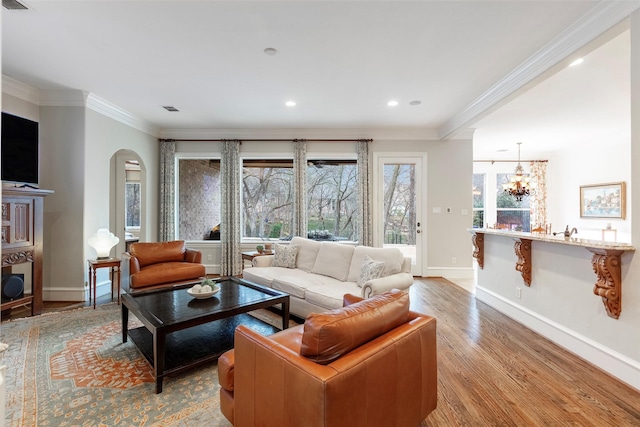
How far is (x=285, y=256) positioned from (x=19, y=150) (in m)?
3.42

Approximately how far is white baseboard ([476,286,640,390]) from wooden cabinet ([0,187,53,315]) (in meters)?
5.66

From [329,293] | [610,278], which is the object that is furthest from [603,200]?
[329,293]

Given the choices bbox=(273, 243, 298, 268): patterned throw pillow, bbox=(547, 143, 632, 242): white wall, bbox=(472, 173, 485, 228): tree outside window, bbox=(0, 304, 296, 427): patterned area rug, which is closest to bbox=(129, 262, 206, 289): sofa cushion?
bbox=(0, 304, 296, 427): patterned area rug

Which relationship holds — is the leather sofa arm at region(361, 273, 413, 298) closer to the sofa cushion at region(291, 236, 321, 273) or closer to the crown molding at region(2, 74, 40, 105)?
the sofa cushion at region(291, 236, 321, 273)

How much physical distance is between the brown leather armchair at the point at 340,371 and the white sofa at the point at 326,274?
4.09ft

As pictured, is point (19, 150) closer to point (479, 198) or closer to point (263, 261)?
point (263, 261)

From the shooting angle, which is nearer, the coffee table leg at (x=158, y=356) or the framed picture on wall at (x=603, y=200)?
the coffee table leg at (x=158, y=356)

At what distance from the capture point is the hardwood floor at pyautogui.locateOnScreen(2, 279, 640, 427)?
1990 mm

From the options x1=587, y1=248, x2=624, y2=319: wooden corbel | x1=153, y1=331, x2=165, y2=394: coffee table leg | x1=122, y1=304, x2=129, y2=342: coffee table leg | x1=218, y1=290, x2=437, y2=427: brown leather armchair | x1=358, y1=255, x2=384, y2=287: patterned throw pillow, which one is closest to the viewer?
x1=218, y1=290, x2=437, y2=427: brown leather armchair

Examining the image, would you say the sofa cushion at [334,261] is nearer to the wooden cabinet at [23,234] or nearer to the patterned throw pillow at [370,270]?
the patterned throw pillow at [370,270]

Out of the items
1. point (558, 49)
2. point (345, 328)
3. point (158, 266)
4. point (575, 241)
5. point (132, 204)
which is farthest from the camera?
point (132, 204)

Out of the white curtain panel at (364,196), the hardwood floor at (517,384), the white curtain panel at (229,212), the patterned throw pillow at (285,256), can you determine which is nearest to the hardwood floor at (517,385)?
the hardwood floor at (517,384)

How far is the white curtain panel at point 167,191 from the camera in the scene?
577 cm

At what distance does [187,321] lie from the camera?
235 centimetres
